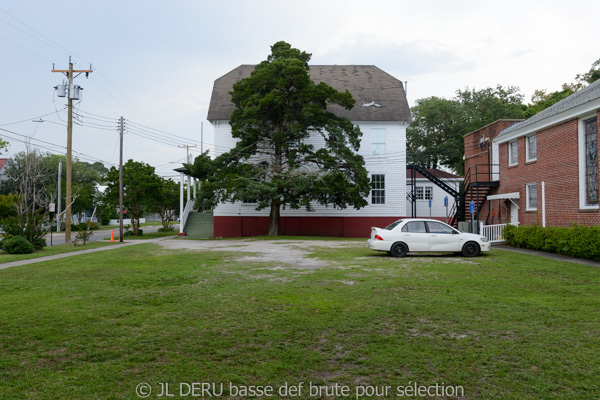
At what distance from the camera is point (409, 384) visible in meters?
4.31

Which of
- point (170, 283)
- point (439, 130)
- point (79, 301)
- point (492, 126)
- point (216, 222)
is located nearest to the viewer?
point (79, 301)

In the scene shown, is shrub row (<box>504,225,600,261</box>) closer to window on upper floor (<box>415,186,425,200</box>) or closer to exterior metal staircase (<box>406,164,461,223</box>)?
exterior metal staircase (<box>406,164,461,223</box>)

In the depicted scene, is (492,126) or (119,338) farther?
(492,126)

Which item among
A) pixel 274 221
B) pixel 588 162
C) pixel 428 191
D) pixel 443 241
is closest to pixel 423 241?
pixel 443 241

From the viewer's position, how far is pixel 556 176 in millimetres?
20172

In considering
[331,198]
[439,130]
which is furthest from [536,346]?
[439,130]

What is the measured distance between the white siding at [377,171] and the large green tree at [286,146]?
4.65 m

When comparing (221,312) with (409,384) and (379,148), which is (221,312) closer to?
(409,384)

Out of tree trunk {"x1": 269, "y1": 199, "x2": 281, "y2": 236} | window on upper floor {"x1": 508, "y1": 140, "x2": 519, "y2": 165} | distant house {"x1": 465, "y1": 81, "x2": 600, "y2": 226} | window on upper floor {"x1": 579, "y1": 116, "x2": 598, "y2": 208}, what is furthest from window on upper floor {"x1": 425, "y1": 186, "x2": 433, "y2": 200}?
window on upper floor {"x1": 579, "y1": 116, "x2": 598, "y2": 208}

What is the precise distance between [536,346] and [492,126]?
25.7 m

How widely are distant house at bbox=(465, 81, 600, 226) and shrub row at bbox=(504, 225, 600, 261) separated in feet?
5.16

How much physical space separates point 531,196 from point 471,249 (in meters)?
8.72

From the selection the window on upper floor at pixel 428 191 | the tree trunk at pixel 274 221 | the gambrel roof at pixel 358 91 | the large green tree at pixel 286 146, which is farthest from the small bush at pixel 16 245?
the window on upper floor at pixel 428 191

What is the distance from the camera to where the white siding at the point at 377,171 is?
35.4 m
